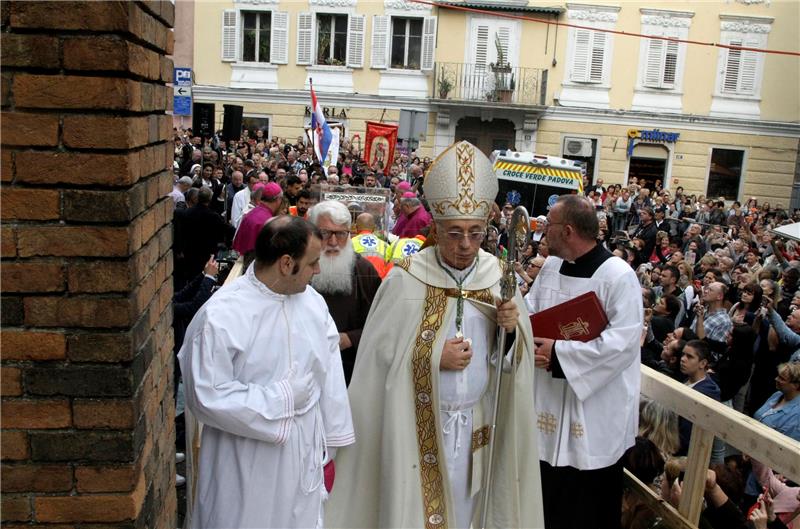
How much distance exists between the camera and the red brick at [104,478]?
231 cm

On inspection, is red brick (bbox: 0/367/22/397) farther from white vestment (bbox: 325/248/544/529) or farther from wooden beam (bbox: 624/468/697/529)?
wooden beam (bbox: 624/468/697/529)

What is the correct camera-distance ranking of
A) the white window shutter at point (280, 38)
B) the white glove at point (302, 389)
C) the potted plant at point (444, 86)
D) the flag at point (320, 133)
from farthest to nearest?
the potted plant at point (444, 86) → the white window shutter at point (280, 38) → the flag at point (320, 133) → the white glove at point (302, 389)

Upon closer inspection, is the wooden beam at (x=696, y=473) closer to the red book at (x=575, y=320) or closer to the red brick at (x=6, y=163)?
the red book at (x=575, y=320)

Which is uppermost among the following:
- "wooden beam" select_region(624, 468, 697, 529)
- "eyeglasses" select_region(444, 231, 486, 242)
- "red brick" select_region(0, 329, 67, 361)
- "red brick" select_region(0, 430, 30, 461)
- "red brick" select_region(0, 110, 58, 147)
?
"red brick" select_region(0, 110, 58, 147)

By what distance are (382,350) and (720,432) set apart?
159 cm

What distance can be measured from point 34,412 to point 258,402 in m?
0.82

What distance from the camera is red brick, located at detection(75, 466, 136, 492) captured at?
2311 millimetres

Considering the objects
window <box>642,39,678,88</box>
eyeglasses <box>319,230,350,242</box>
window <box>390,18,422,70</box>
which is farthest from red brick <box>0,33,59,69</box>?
window <box>642,39,678,88</box>

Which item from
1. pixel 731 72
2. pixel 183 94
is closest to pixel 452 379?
pixel 183 94

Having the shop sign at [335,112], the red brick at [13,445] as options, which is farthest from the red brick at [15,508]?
the shop sign at [335,112]

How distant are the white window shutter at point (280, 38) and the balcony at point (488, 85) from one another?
5028 millimetres

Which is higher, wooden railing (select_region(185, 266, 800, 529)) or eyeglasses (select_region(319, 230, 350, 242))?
eyeglasses (select_region(319, 230, 350, 242))

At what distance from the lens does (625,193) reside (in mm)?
20781

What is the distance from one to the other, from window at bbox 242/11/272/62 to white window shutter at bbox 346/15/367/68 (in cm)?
263
